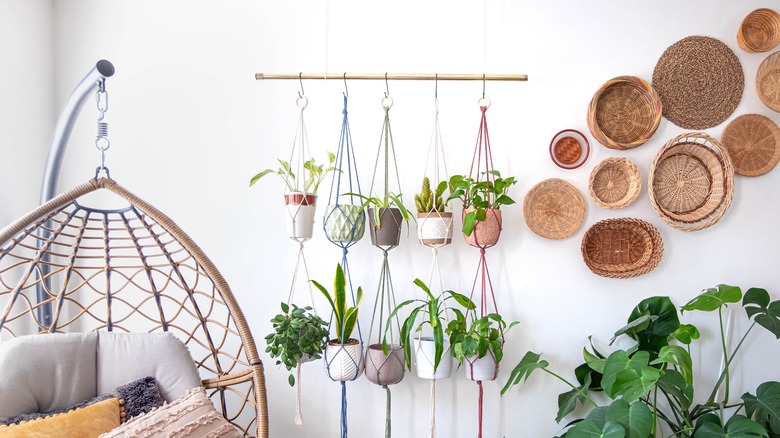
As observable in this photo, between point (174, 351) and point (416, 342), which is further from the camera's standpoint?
point (416, 342)

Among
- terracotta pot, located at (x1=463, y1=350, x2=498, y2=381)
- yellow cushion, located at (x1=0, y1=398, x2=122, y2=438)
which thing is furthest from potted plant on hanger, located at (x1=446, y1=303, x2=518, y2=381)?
yellow cushion, located at (x1=0, y1=398, x2=122, y2=438)

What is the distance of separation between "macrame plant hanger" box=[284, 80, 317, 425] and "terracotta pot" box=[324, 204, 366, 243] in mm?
72

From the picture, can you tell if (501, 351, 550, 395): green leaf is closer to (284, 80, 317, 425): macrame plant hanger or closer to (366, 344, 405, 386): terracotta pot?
(366, 344, 405, 386): terracotta pot

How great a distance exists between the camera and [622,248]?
7.30ft

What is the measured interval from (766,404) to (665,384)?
1.42 ft

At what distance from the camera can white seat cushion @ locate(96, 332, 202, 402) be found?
5.54ft

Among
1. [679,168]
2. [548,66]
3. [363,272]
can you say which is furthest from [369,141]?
[679,168]

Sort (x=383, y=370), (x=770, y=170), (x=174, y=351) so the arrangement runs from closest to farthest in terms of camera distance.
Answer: (x=174, y=351)
(x=383, y=370)
(x=770, y=170)

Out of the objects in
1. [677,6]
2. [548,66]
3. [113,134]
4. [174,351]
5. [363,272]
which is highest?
[677,6]

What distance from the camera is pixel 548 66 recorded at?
2260 millimetres

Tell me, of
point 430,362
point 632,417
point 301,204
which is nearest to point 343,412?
point 430,362

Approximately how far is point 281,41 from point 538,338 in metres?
1.71

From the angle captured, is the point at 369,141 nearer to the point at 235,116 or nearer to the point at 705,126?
the point at 235,116

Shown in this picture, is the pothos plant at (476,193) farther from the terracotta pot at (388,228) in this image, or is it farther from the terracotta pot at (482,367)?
the terracotta pot at (482,367)
